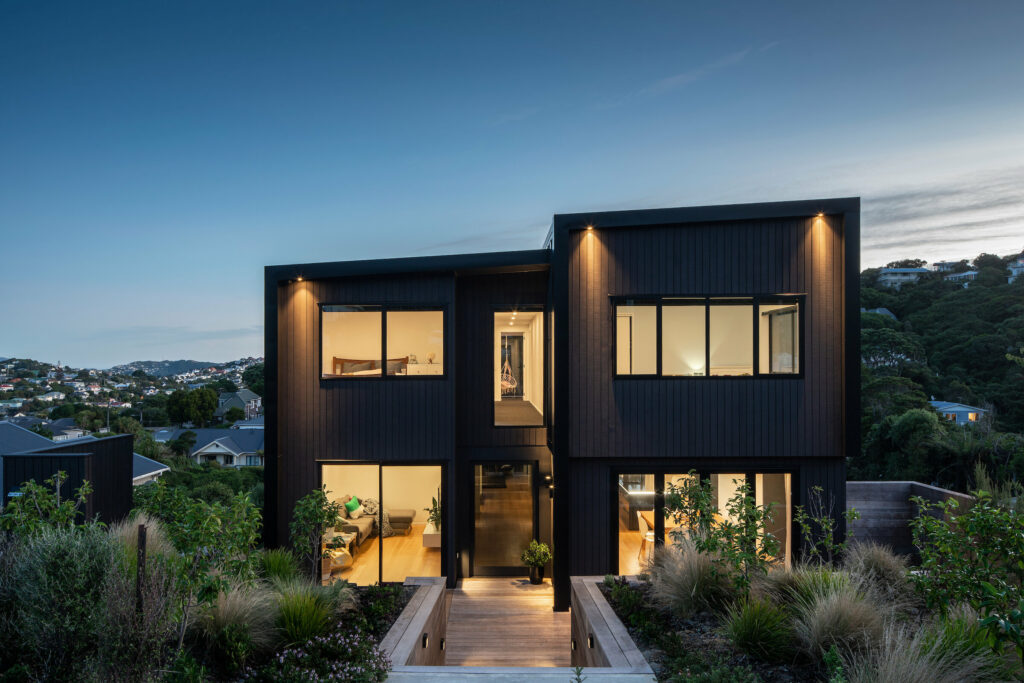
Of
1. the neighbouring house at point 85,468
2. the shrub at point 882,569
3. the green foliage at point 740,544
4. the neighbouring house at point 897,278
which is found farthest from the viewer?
the neighbouring house at point 897,278

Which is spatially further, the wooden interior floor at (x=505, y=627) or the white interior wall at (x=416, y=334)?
the white interior wall at (x=416, y=334)

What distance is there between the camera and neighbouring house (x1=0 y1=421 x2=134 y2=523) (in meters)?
6.16

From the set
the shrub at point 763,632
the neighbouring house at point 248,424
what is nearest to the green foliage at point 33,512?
the shrub at point 763,632

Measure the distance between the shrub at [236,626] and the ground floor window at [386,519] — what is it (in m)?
3.47

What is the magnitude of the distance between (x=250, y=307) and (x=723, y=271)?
47.0 m

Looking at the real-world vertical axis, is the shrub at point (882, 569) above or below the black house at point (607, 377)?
below

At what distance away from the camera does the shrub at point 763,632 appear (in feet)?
11.3

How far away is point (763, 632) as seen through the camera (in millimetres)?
3518

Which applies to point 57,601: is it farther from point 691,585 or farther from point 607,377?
point 607,377

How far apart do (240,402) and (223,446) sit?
969cm

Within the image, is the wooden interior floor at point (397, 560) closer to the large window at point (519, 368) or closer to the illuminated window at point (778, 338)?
the large window at point (519, 368)

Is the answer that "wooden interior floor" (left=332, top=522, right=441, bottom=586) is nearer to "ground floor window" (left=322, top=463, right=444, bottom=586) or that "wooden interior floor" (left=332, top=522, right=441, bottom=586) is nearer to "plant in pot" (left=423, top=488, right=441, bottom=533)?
"ground floor window" (left=322, top=463, right=444, bottom=586)

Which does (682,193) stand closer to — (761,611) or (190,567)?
(761,611)

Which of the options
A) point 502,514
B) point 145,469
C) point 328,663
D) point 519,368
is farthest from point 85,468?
point 145,469
